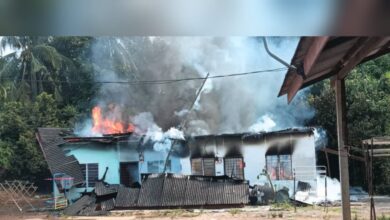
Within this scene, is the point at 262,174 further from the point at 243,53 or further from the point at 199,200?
the point at 243,53

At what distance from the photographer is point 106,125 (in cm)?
847

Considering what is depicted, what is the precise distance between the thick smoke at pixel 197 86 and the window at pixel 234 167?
52 cm

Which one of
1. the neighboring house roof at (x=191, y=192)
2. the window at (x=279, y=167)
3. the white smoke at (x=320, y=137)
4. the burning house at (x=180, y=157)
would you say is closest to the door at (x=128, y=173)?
the burning house at (x=180, y=157)

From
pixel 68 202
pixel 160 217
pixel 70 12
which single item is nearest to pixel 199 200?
pixel 160 217

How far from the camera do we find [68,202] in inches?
334

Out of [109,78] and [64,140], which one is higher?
[109,78]

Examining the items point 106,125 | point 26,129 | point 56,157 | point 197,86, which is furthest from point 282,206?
point 26,129

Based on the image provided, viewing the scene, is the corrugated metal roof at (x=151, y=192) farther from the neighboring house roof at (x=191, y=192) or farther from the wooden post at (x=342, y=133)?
the wooden post at (x=342, y=133)

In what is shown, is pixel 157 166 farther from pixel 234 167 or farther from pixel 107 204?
pixel 234 167

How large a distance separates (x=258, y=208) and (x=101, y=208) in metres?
2.78

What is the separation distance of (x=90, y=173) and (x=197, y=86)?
2418 mm

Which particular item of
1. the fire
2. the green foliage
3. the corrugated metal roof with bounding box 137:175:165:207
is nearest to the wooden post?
the corrugated metal roof with bounding box 137:175:165:207

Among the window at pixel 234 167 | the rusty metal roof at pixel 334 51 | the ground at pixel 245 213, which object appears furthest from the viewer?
the window at pixel 234 167

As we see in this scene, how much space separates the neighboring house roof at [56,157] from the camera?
27.6ft
